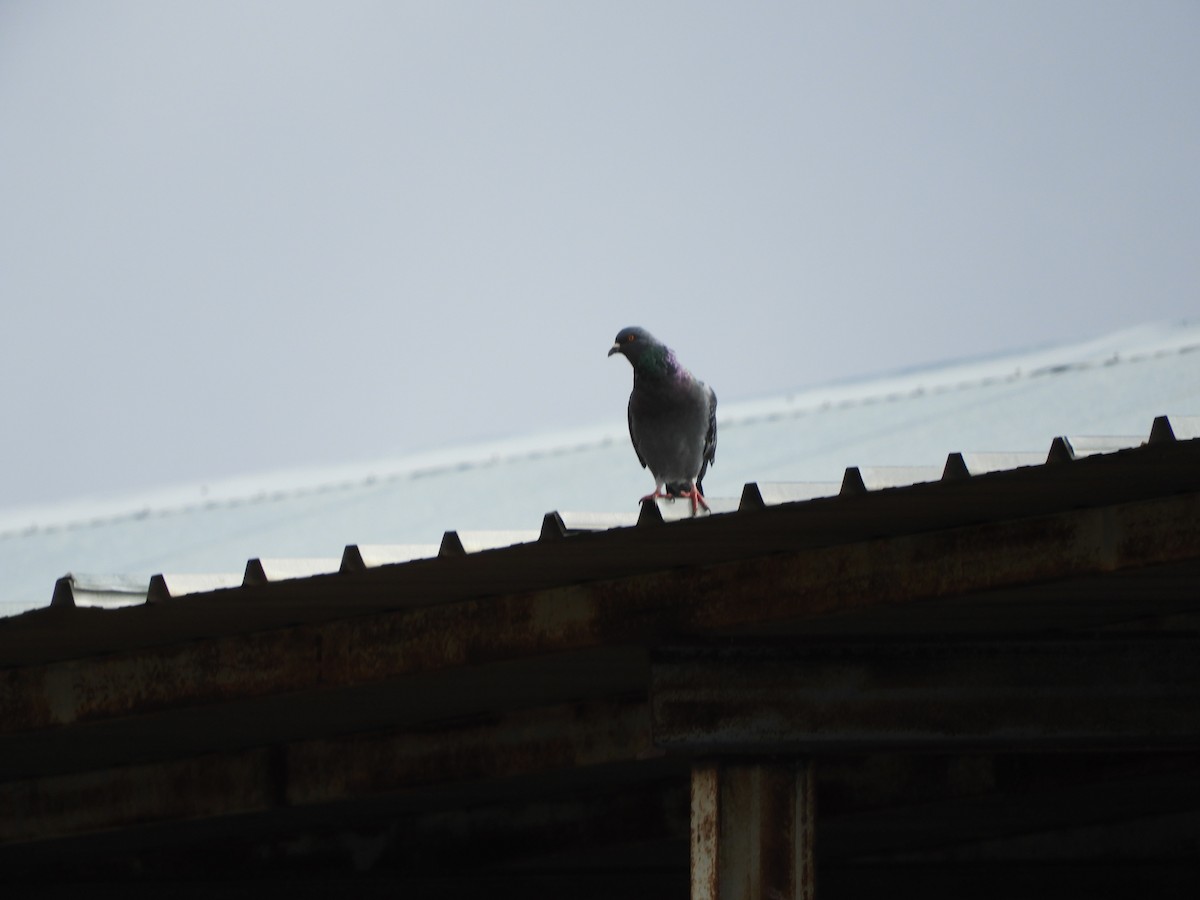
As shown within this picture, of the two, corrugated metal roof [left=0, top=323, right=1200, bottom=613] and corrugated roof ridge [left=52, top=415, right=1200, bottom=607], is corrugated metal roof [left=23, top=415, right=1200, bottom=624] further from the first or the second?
corrugated metal roof [left=0, top=323, right=1200, bottom=613]

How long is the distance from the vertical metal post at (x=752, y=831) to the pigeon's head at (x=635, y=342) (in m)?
2.82

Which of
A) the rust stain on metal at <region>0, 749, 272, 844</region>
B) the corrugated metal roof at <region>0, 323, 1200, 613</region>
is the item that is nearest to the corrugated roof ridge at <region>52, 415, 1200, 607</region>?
the rust stain on metal at <region>0, 749, 272, 844</region>

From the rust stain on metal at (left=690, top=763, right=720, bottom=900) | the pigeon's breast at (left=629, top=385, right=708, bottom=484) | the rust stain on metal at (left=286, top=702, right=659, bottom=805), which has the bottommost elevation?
the rust stain on metal at (left=690, top=763, right=720, bottom=900)

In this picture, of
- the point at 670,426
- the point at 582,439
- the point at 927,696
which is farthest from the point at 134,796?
the point at 582,439

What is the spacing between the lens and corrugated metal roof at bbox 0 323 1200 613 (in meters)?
10.7

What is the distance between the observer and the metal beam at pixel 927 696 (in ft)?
14.6

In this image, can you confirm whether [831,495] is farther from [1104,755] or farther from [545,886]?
[545,886]

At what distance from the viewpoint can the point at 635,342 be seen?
7090 mm

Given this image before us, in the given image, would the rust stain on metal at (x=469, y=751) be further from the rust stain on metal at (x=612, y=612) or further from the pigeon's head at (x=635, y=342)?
the pigeon's head at (x=635, y=342)

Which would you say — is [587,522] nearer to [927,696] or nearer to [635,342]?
[927,696]

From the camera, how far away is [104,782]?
6.26m

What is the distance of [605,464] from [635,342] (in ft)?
19.4

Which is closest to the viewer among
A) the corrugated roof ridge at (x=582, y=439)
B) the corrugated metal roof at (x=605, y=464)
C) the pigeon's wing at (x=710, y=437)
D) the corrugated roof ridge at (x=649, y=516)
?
the corrugated roof ridge at (x=649, y=516)

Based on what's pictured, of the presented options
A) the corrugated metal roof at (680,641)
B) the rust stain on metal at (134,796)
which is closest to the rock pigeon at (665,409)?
the corrugated metal roof at (680,641)
